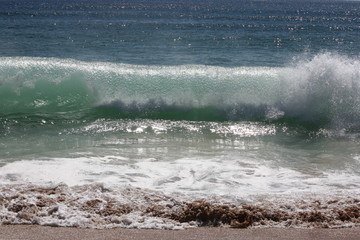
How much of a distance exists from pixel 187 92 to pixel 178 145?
2762 mm

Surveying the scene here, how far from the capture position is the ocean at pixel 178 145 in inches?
154

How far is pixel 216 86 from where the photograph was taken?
8969 millimetres

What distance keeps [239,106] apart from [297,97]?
120 cm

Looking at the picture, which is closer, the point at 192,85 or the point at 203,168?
the point at 203,168

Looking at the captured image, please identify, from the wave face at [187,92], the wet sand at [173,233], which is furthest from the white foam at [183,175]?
the wave face at [187,92]

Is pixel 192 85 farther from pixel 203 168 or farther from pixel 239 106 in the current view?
pixel 203 168

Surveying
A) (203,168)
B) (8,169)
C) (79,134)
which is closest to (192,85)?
(79,134)

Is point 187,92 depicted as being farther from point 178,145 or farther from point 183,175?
point 183,175

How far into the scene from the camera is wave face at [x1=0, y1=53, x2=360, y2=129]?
7.92 metres

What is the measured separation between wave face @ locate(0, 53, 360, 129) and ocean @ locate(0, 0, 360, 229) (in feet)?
0.09

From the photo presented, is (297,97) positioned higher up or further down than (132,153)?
higher up

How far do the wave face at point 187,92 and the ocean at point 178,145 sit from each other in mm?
28

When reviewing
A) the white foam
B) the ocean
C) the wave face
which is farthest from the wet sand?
the wave face

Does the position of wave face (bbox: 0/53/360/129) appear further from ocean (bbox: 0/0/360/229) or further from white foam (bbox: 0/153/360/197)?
white foam (bbox: 0/153/360/197)
